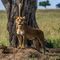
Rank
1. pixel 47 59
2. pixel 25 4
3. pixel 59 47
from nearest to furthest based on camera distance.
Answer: pixel 47 59, pixel 25 4, pixel 59 47

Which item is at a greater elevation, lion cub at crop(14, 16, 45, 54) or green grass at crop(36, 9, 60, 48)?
lion cub at crop(14, 16, 45, 54)

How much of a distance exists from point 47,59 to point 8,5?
2933mm

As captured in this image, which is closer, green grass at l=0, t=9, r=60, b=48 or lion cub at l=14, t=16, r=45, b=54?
lion cub at l=14, t=16, r=45, b=54

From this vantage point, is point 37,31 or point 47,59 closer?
point 47,59

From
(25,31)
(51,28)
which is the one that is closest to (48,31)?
(51,28)

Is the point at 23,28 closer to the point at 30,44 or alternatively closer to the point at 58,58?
the point at 58,58

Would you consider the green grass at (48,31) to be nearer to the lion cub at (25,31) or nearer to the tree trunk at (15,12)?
the tree trunk at (15,12)

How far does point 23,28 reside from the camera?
5.86m

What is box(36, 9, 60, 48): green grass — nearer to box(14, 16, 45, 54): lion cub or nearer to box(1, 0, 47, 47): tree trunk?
box(1, 0, 47, 47): tree trunk

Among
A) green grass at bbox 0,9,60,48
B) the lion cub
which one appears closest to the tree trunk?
the lion cub

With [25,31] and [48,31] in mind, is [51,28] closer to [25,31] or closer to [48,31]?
[48,31]

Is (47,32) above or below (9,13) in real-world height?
below

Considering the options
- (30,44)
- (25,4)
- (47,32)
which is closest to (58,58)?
(30,44)

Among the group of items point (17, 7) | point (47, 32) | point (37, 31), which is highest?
point (17, 7)
